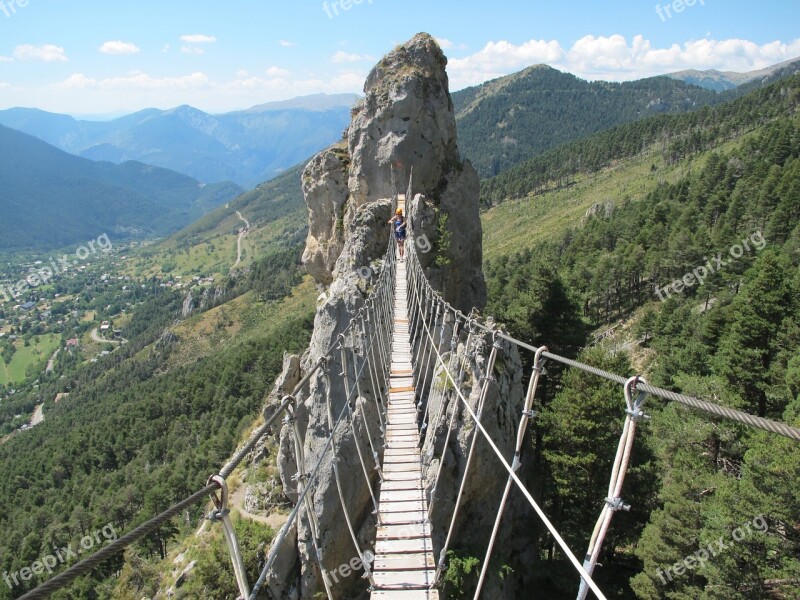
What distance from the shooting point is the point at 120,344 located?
440ft

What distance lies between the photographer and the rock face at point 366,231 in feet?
44.9

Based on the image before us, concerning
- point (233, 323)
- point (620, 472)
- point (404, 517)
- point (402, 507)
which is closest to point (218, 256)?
point (233, 323)

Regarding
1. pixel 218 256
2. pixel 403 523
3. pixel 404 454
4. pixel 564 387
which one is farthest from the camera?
pixel 218 256

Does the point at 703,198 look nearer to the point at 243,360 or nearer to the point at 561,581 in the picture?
the point at 561,581

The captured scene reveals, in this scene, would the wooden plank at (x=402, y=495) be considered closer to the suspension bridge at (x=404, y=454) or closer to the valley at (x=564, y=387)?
the suspension bridge at (x=404, y=454)

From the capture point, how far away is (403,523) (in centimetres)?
705

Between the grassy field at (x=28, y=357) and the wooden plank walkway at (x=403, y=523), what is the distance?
510ft

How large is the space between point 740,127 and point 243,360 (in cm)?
8913

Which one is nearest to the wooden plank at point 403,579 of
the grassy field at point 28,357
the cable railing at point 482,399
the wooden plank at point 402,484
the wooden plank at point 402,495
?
the cable railing at point 482,399

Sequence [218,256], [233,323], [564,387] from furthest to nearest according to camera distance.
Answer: [218,256] → [233,323] → [564,387]

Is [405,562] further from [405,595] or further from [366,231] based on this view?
[366,231]

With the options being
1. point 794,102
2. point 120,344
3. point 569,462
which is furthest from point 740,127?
point 120,344

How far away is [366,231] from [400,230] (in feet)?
5.52

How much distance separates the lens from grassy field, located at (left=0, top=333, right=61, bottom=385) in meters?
131
